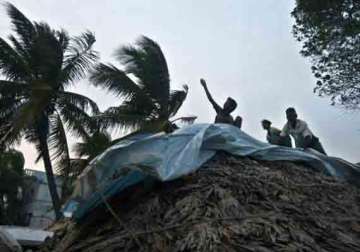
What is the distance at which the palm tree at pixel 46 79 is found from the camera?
39.6 ft

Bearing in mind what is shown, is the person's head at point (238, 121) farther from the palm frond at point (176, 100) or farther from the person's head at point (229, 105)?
the palm frond at point (176, 100)

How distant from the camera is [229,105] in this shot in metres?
6.84

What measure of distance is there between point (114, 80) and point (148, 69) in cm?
109

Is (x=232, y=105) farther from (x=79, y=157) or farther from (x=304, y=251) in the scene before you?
(x=79, y=157)

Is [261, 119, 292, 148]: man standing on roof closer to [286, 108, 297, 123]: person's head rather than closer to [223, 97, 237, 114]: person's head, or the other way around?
[286, 108, 297, 123]: person's head

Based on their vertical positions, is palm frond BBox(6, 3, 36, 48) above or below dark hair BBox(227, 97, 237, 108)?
above

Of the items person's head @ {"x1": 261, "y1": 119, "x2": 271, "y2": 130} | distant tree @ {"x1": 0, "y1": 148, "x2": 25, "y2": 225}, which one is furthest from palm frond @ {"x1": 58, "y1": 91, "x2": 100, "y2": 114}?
distant tree @ {"x1": 0, "y1": 148, "x2": 25, "y2": 225}

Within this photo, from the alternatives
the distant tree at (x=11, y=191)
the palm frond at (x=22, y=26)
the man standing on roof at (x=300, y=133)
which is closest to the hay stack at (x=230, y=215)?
the man standing on roof at (x=300, y=133)

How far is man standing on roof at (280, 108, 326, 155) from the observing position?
6.57 m

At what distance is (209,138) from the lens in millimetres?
5309

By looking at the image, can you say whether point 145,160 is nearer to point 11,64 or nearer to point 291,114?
point 291,114

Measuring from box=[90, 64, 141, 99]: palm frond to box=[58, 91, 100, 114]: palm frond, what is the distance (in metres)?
1.18

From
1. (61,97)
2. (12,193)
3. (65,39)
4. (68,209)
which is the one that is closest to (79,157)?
(61,97)

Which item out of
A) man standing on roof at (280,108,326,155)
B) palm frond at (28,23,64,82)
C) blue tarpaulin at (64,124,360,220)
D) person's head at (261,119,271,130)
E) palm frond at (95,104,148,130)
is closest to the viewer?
blue tarpaulin at (64,124,360,220)
